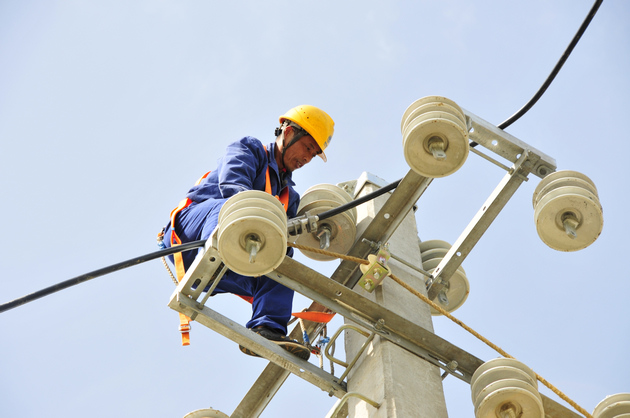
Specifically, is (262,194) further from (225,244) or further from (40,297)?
Result: (40,297)

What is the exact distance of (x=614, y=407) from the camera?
4.68 m

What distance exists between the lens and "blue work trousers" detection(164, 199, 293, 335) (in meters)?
5.30

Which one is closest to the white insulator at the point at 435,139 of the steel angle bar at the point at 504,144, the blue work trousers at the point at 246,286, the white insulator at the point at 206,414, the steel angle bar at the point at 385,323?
the steel angle bar at the point at 504,144

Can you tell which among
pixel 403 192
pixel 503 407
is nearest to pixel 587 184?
pixel 403 192

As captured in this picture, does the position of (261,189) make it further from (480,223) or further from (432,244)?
(480,223)

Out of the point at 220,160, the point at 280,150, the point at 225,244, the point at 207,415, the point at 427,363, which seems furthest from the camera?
the point at 280,150

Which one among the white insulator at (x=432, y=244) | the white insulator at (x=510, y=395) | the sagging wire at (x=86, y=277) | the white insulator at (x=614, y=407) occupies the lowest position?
the sagging wire at (x=86, y=277)

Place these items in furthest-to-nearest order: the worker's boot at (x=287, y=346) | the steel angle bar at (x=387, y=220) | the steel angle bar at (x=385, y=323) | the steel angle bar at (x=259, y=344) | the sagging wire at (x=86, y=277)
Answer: the steel angle bar at (x=387, y=220)
the worker's boot at (x=287, y=346)
the steel angle bar at (x=385, y=323)
the steel angle bar at (x=259, y=344)
the sagging wire at (x=86, y=277)

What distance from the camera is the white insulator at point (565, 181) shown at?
5016 mm

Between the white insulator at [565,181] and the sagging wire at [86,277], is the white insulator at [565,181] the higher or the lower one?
the higher one

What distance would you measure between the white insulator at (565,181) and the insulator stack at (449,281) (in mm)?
1078

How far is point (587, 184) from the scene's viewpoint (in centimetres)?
502

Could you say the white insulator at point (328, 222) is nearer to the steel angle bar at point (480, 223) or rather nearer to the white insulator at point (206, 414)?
the steel angle bar at point (480, 223)

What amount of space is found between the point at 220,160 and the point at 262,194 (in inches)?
65.3
